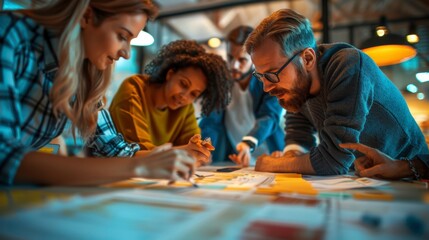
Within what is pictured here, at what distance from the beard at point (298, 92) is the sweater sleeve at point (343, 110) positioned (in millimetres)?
113

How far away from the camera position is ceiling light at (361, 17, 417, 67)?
1.46 meters

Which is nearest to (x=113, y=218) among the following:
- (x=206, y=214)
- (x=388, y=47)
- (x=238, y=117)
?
(x=206, y=214)

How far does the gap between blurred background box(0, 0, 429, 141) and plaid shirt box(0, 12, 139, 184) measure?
0.66 meters

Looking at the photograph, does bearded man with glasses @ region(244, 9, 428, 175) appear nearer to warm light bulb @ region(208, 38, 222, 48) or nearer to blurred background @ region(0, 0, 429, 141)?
blurred background @ region(0, 0, 429, 141)

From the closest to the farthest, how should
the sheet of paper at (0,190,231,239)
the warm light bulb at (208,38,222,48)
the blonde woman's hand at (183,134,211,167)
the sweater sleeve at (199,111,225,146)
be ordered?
the sheet of paper at (0,190,231,239), the blonde woman's hand at (183,134,211,167), the sweater sleeve at (199,111,225,146), the warm light bulb at (208,38,222,48)

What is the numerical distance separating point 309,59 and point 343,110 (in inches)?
10.2

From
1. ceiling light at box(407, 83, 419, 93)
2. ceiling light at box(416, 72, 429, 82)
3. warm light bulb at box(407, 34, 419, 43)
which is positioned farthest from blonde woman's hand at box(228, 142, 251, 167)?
ceiling light at box(407, 83, 419, 93)

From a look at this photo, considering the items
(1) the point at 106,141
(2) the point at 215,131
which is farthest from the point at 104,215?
(2) the point at 215,131

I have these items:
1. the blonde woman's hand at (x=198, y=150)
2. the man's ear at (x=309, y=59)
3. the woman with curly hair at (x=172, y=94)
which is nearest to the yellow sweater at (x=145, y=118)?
the woman with curly hair at (x=172, y=94)

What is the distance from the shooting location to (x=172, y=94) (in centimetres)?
134

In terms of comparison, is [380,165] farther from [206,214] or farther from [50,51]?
[50,51]

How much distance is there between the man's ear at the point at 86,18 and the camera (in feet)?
2.35

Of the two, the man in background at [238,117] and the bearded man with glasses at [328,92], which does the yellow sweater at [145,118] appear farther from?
the bearded man with glasses at [328,92]

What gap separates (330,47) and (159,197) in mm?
858
